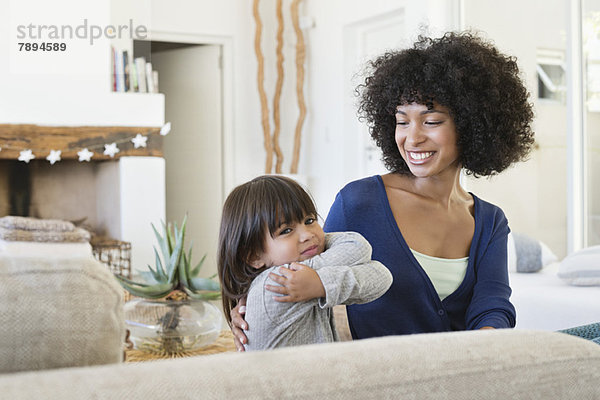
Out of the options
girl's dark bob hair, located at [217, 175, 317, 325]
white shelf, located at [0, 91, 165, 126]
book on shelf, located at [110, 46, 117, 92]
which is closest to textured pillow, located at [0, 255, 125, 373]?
girl's dark bob hair, located at [217, 175, 317, 325]

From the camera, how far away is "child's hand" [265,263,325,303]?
119cm

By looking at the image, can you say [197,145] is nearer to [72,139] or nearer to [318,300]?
[72,139]

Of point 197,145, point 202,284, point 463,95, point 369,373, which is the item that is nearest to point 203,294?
point 202,284

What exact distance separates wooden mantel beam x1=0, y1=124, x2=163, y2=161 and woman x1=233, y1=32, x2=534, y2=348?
352 centimetres

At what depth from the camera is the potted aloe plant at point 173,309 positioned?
181 centimetres

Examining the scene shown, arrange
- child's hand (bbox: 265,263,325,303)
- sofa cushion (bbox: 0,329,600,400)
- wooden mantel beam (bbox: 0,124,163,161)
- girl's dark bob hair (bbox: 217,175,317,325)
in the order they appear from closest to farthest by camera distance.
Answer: sofa cushion (bbox: 0,329,600,400) < child's hand (bbox: 265,263,325,303) < girl's dark bob hair (bbox: 217,175,317,325) < wooden mantel beam (bbox: 0,124,163,161)

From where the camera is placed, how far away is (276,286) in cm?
121

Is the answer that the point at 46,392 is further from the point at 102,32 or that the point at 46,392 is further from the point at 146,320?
the point at 102,32

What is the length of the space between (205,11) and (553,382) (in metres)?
5.43

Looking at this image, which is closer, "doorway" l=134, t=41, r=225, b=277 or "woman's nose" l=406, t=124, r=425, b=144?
"woman's nose" l=406, t=124, r=425, b=144

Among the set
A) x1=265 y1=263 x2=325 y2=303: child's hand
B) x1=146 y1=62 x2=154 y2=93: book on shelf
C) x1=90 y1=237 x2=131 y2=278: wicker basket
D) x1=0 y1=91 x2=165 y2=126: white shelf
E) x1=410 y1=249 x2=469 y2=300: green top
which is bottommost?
x1=90 y1=237 x2=131 y2=278: wicker basket

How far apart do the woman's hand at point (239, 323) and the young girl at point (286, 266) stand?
13 mm

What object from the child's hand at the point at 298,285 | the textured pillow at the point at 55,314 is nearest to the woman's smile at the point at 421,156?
the child's hand at the point at 298,285

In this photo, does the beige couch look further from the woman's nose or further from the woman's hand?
the woman's nose
